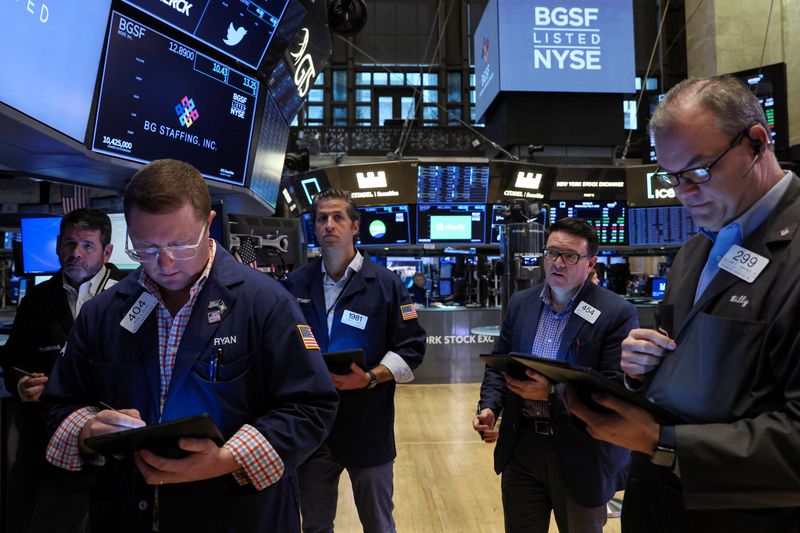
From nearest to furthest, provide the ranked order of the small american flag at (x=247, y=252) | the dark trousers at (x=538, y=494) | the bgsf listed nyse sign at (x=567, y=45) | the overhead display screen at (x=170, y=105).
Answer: the dark trousers at (x=538, y=494)
the overhead display screen at (x=170, y=105)
the small american flag at (x=247, y=252)
the bgsf listed nyse sign at (x=567, y=45)

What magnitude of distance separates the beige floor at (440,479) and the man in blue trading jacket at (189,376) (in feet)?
7.62

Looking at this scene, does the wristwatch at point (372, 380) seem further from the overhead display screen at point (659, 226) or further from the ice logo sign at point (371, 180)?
the overhead display screen at point (659, 226)

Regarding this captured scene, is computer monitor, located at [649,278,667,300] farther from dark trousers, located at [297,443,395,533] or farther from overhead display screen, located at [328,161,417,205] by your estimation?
dark trousers, located at [297,443,395,533]

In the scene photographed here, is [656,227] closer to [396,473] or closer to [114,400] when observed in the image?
[396,473]

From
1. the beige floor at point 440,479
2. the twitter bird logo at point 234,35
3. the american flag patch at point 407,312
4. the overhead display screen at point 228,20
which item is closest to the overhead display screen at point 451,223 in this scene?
the beige floor at point 440,479

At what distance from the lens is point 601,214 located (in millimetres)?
9094

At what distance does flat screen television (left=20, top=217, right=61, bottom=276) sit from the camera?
3.50 metres

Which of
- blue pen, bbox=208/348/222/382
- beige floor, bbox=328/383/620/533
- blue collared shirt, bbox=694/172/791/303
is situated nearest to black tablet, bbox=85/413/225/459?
blue pen, bbox=208/348/222/382

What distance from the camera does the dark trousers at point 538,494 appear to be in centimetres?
218

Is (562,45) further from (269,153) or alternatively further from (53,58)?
(53,58)

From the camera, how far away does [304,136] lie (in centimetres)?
1616

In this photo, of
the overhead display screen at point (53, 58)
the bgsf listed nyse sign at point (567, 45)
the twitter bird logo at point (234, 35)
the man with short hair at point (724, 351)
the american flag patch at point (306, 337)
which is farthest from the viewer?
the bgsf listed nyse sign at point (567, 45)

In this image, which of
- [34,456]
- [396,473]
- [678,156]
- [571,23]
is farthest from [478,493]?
[571,23]

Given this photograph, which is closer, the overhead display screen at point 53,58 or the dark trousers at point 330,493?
the overhead display screen at point 53,58
